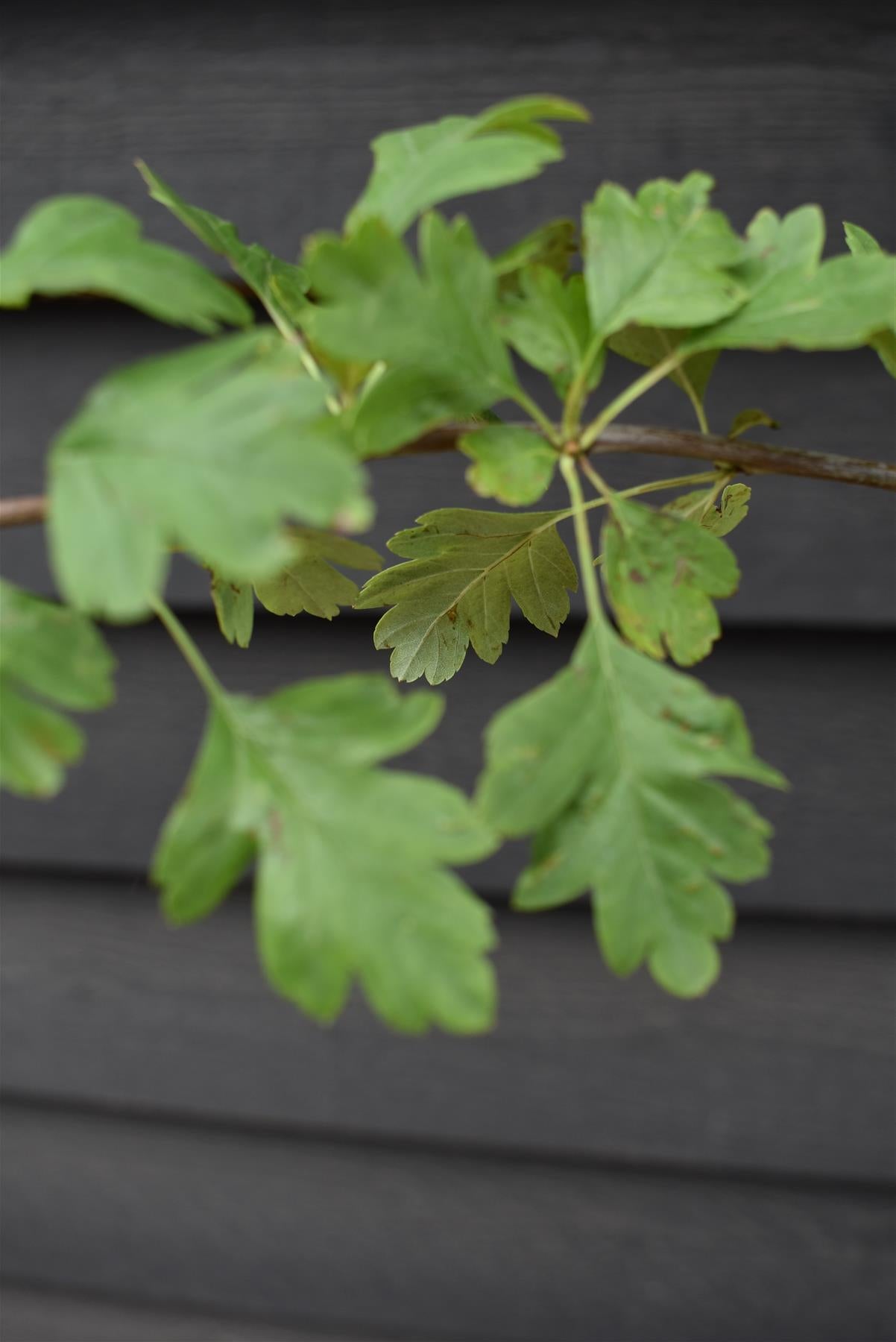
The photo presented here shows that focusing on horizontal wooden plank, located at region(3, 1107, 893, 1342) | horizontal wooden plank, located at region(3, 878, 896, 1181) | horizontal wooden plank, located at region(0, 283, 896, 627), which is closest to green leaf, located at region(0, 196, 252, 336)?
horizontal wooden plank, located at region(0, 283, 896, 627)

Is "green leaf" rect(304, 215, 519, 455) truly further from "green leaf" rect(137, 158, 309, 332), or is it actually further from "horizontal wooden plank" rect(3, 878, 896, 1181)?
"horizontal wooden plank" rect(3, 878, 896, 1181)

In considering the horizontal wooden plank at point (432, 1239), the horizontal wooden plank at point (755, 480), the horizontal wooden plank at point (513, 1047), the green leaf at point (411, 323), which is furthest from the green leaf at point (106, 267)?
the horizontal wooden plank at point (432, 1239)

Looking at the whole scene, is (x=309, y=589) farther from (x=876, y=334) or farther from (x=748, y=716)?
(x=748, y=716)

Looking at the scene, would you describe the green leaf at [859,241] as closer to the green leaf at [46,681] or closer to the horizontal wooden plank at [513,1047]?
the green leaf at [46,681]

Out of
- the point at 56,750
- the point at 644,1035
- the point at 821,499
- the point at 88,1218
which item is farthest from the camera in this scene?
the point at 88,1218

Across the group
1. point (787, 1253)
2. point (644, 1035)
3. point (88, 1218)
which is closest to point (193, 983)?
point (88, 1218)

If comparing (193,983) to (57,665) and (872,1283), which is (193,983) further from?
(57,665)

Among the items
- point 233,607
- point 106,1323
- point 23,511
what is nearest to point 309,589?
point 233,607
